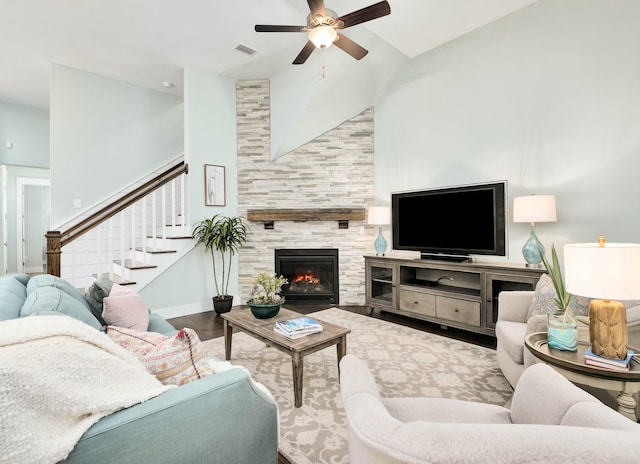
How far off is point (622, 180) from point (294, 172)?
3667 millimetres

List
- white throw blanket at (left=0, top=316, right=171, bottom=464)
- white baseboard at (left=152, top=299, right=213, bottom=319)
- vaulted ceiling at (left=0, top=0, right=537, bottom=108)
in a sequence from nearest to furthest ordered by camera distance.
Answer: white throw blanket at (left=0, top=316, right=171, bottom=464), vaulted ceiling at (left=0, top=0, right=537, bottom=108), white baseboard at (left=152, top=299, right=213, bottom=319)

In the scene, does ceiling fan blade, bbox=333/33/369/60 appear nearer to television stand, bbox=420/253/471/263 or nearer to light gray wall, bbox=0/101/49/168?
television stand, bbox=420/253/471/263

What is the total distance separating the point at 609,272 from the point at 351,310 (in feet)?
11.0

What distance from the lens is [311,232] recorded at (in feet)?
16.0

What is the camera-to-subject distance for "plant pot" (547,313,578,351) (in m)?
1.66

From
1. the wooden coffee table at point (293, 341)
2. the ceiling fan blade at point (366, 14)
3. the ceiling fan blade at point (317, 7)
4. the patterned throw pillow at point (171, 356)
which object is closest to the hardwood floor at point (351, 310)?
the wooden coffee table at point (293, 341)

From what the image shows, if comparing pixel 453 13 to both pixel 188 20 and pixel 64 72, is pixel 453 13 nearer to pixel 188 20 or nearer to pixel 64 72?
pixel 188 20

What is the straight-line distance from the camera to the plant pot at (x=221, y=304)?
170 inches

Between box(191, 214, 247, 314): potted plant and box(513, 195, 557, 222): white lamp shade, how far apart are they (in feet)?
11.1

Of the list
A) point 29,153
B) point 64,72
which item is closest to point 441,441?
point 64,72

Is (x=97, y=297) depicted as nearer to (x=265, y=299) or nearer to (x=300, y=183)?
(x=265, y=299)

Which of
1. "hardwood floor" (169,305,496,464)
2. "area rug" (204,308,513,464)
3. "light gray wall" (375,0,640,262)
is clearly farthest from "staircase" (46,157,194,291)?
"light gray wall" (375,0,640,262)

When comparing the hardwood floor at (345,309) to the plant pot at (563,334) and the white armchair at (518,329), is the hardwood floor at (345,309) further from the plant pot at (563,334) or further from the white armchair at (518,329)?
the plant pot at (563,334)

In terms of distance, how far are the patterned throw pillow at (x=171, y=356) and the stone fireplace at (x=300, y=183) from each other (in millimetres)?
3555
